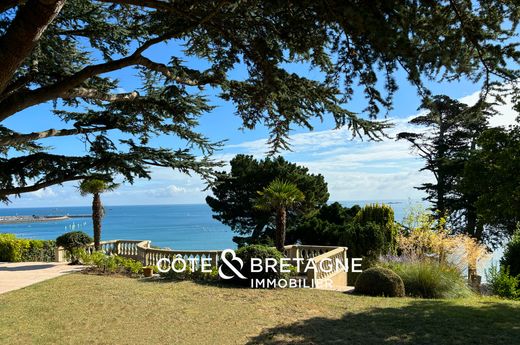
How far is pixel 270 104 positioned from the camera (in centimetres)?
622

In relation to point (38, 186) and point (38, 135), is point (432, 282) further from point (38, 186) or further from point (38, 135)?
point (38, 135)

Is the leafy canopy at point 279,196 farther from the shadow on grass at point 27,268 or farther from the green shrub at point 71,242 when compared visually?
the shadow on grass at point 27,268

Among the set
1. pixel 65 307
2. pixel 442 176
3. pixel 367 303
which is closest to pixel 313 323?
pixel 367 303

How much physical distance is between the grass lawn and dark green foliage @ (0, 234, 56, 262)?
8470mm

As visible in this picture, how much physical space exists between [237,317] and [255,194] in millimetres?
21144

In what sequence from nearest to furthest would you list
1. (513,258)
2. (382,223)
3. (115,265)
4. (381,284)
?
(381,284), (115,265), (513,258), (382,223)

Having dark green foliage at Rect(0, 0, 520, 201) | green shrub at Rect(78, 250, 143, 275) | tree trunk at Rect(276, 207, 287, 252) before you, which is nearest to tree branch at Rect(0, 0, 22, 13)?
dark green foliage at Rect(0, 0, 520, 201)

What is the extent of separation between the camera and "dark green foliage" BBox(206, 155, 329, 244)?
2830 centimetres

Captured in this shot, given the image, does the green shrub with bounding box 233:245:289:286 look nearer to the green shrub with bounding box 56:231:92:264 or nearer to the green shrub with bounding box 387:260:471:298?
the green shrub with bounding box 387:260:471:298

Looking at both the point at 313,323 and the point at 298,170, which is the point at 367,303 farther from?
the point at 298,170

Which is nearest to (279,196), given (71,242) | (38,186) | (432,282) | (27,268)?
(432,282)

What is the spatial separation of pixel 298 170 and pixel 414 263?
17.5 m

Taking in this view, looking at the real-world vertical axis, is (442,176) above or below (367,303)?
above

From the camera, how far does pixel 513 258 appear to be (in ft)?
48.3
